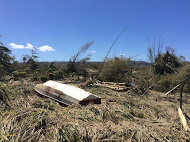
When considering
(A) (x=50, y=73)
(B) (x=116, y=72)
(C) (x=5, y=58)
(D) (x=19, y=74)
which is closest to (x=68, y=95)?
(B) (x=116, y=72)

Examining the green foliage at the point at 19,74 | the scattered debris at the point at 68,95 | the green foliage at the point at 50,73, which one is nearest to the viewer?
the scattered debris at the point at 68,95

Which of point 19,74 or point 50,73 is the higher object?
point 50,73

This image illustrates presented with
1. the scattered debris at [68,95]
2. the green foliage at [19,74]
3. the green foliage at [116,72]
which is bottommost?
the scattered debris at [68,95]

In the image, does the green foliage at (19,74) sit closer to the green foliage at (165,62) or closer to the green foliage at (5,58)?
the green foliage at (5,58)

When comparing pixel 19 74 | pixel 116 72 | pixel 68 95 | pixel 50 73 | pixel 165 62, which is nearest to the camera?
pixel 68 95

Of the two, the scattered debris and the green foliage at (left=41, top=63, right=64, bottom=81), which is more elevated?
the green foliage at (left=41, top=63, right=64, bottom=81)

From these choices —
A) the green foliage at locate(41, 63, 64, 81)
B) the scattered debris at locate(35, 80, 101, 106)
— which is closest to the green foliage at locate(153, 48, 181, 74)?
the green foliage at locate(41, 63, 64, 81)

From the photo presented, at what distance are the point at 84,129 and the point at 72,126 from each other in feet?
0.69

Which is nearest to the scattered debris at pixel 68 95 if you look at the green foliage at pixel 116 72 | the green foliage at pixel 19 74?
the green foliage at pixel 116 72

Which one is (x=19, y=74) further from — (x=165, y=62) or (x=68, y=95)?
(x=165, y=62)

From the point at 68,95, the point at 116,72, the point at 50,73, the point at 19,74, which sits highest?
the point at 116,72

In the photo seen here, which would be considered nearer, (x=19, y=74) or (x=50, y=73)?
(x=19, y=74)

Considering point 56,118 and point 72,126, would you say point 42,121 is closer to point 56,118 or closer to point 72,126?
point 56,118

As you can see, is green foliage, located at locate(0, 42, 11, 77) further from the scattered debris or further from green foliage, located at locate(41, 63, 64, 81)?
the scattered debris
